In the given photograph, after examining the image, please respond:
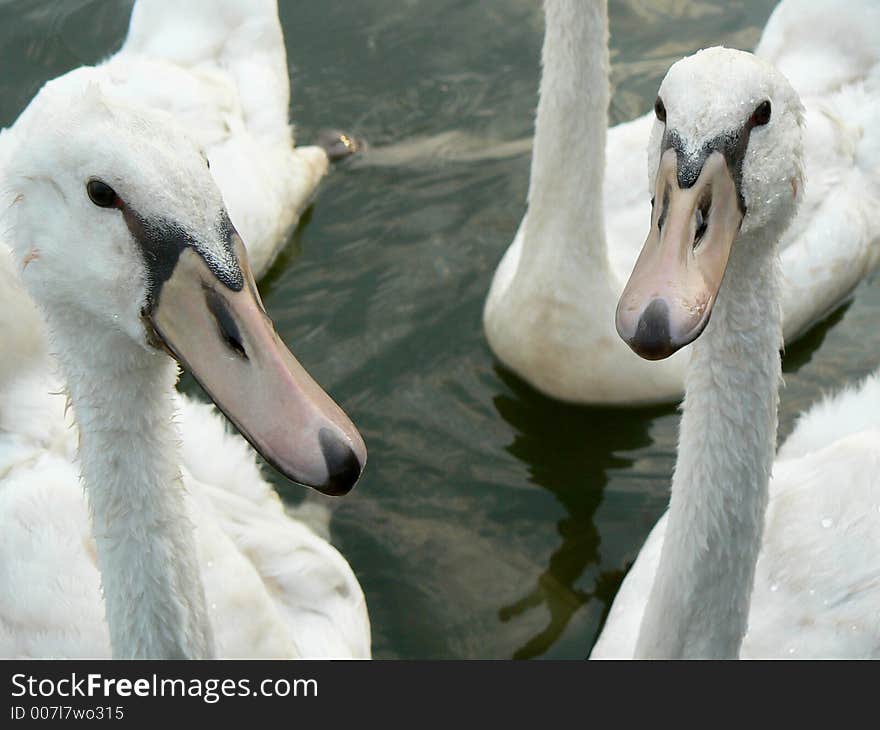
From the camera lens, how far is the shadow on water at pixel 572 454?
5.66 metres

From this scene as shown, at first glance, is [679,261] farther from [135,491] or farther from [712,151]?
[135,491]

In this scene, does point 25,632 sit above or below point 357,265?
above

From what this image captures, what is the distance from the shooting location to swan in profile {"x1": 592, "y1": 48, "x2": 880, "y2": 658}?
3424 millimetres

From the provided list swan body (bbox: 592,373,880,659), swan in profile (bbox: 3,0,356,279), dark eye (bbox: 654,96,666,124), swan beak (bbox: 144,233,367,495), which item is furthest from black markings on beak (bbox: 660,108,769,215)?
swan in profile (bbox: 3,0,356,279)

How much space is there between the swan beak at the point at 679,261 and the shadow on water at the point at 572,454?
2.41 metres

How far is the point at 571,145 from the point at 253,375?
2629mm

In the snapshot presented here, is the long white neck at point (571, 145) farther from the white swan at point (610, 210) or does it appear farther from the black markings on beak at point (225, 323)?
the black markings on beak at point (225, 323)

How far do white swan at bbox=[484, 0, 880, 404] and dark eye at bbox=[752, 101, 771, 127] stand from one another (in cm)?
171

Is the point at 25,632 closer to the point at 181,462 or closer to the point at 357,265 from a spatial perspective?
the point at 181,462

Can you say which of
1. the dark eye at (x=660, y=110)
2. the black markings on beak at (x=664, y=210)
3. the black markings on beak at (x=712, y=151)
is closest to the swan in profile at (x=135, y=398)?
the black markings on beak at (x=664, y=210)

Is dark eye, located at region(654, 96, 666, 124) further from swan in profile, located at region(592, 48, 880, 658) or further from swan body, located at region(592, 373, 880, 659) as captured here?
swan body, located at region(592, 373, 880, 659)
